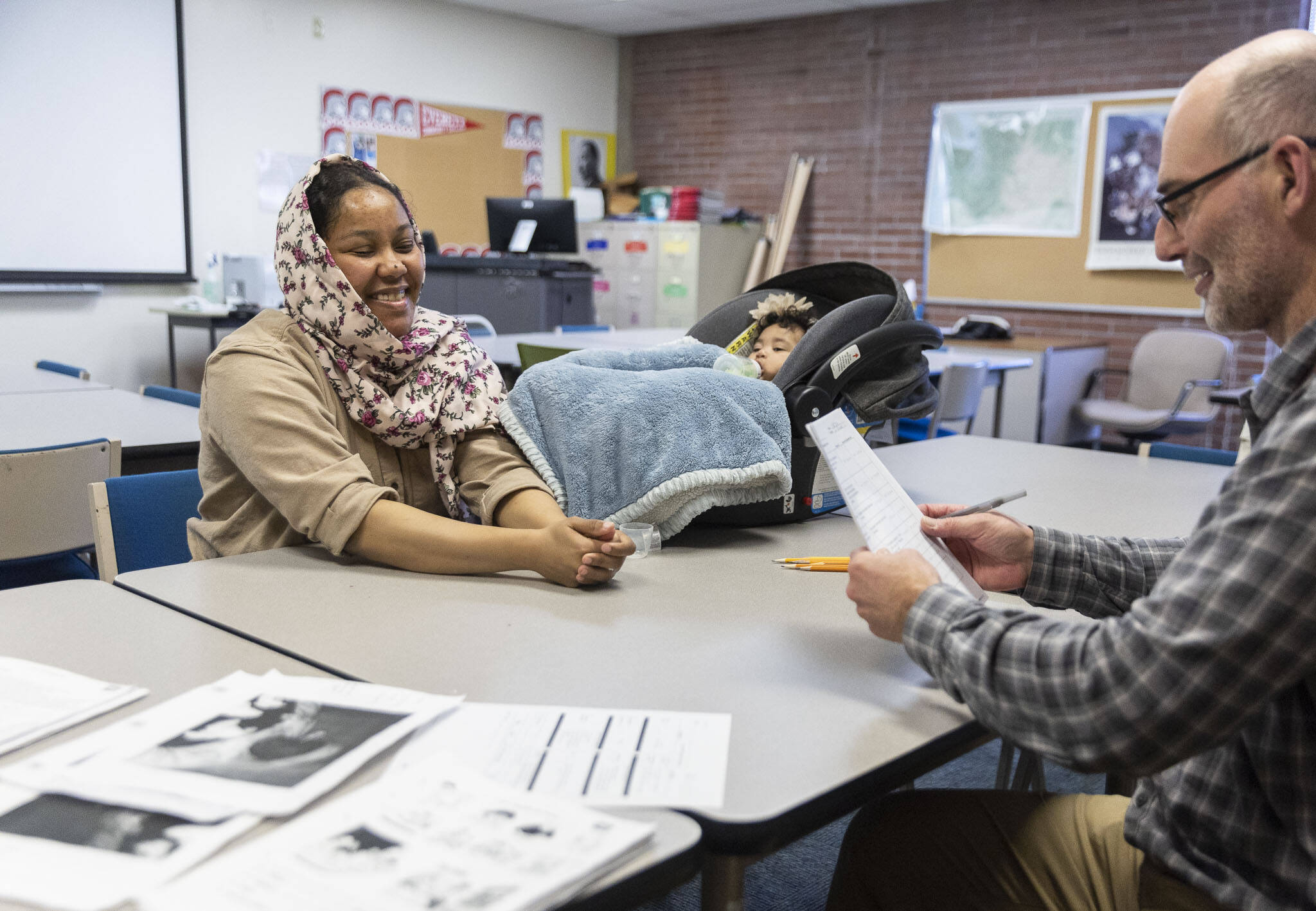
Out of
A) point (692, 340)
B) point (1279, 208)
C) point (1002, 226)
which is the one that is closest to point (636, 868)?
point (1279, 208)

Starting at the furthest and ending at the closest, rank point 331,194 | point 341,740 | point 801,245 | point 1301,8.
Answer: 1. point 801,245
2. point 1301,8
3. point 331,194
4. point 341,740

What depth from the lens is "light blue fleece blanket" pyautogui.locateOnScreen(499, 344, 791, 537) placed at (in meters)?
1.63

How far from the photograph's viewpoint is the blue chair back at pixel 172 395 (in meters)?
3.21

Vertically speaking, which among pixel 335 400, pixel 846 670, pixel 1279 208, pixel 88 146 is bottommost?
pixel 846 670

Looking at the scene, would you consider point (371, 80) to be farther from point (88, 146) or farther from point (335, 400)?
point (335, 400)

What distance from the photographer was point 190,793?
847 mm

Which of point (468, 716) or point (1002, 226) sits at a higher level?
point (1002, 226)

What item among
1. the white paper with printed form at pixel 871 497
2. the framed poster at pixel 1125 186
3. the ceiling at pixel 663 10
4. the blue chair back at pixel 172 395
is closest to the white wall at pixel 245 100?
the ceiling at pixel 663 10

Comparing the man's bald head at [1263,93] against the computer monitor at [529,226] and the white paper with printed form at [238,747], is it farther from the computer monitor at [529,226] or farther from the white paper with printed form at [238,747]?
the computer monitor at [529,226]

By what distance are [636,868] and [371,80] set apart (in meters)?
7.58

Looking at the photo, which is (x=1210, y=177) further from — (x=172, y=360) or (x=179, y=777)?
(x=172, y=360)

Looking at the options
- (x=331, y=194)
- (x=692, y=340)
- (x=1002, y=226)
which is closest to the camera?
(x=331, y=194)

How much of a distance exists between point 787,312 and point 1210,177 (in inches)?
45.9

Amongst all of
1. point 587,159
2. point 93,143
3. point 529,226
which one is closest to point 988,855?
point 529,226
